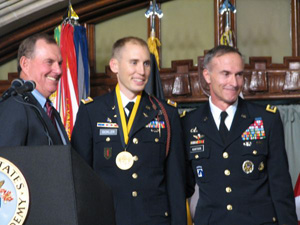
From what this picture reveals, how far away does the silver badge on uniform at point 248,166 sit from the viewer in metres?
3.07

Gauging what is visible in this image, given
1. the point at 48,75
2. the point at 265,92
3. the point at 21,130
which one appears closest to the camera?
the point at 21,130

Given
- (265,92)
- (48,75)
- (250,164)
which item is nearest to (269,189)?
(250,164)

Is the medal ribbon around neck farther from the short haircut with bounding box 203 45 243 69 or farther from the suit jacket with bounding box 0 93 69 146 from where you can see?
the suit jacket with bounding box 0 93 69 146

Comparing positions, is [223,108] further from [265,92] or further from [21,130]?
[265,92]

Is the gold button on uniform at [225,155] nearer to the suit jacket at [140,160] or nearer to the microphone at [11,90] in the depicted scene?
the suit jacket at [140,160]

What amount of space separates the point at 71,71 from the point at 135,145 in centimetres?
182

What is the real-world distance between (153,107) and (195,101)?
6.25ft

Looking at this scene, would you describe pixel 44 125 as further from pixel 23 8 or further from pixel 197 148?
pixel 23 8

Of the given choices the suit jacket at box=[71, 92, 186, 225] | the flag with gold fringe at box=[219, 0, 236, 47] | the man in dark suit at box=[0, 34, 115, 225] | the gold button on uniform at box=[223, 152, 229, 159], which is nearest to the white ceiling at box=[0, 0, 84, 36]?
the flag with gold fringe at box=[219, 0, 236, 47]

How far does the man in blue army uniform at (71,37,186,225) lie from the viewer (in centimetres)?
295

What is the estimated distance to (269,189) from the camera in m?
3.07

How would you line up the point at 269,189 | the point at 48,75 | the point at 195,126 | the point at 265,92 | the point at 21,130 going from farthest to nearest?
the point at 265,92 < the point at 195,126 < the point at 269,189 < the point at 48,75 < the point at 21,130

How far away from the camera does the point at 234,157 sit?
312cm

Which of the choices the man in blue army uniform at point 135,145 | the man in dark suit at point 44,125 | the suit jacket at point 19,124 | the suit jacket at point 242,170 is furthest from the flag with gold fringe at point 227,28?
the suit jacket at point 19,124
